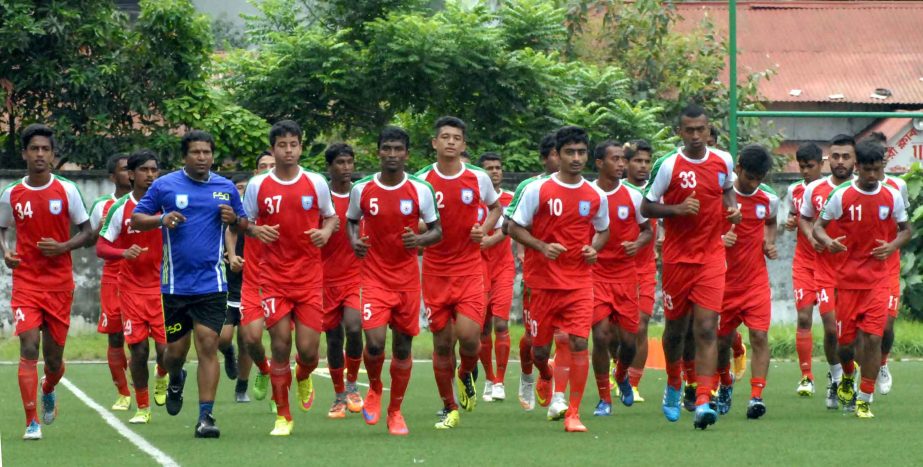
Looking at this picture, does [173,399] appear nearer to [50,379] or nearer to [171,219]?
[50,379]

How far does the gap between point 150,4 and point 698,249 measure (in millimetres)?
13988

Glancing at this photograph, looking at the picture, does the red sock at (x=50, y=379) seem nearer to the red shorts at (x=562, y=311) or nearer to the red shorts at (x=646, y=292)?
the red shorts at (x=562, y=311)

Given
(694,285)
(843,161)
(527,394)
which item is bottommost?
(527,394)

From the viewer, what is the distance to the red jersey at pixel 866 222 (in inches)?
534

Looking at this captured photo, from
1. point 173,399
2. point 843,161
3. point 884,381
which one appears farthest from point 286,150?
point 884,381

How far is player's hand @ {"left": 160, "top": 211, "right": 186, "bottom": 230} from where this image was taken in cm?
1199

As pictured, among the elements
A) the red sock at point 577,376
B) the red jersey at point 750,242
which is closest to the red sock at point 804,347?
the red jersey at point 750,242

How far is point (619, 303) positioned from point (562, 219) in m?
1.82

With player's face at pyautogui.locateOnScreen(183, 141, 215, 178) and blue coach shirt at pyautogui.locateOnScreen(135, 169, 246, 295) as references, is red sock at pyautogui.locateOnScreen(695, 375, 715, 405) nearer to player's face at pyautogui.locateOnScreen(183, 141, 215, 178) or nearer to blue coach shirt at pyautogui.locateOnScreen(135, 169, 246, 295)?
blue coach shirt at pyautogui.locateOnScreen(135, 169, 246, 295)

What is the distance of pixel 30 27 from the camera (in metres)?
23.5

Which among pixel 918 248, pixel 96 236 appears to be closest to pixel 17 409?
pixel 96 236

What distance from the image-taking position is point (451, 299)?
41.6 feet

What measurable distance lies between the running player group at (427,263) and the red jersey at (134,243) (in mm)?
17

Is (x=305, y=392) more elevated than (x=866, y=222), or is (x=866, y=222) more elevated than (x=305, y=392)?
(x=866, y=222)
